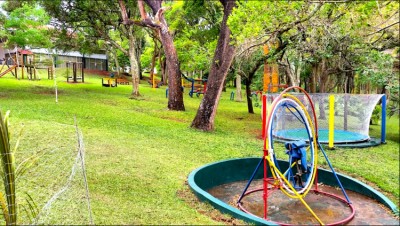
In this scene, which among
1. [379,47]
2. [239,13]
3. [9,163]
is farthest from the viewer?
[379,47]

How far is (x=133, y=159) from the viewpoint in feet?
22.5

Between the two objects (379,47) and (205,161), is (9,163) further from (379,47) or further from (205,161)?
(379,47)

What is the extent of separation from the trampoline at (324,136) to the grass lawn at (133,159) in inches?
27.4

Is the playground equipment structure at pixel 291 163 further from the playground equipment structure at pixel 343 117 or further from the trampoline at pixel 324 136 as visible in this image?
the playground equipment structure at pixel 343 117

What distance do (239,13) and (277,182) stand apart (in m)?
4.67

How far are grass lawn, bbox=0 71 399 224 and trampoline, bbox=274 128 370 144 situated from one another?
0.70 meters

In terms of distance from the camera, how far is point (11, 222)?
126 inches

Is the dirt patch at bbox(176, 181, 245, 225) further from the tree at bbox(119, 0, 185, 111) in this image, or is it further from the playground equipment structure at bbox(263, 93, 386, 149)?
the tree at bbox(119, 0, 185, 111)

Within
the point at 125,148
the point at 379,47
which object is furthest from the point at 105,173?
the point at 379,47

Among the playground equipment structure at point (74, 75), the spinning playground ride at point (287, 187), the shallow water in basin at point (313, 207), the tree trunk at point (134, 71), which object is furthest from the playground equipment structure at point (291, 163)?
the playground equipment structure at point (74, 75)

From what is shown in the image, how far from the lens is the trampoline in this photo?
9938 millimetres

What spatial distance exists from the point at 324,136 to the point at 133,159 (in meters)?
6.17

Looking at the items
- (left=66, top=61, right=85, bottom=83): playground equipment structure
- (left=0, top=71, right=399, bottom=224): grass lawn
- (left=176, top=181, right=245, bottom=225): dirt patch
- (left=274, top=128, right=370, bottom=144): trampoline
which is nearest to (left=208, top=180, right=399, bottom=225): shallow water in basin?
(left=0, top=71, right=399, bottom=224): grass lawn

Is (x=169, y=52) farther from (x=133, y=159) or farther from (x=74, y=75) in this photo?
(x=74, y=75)
